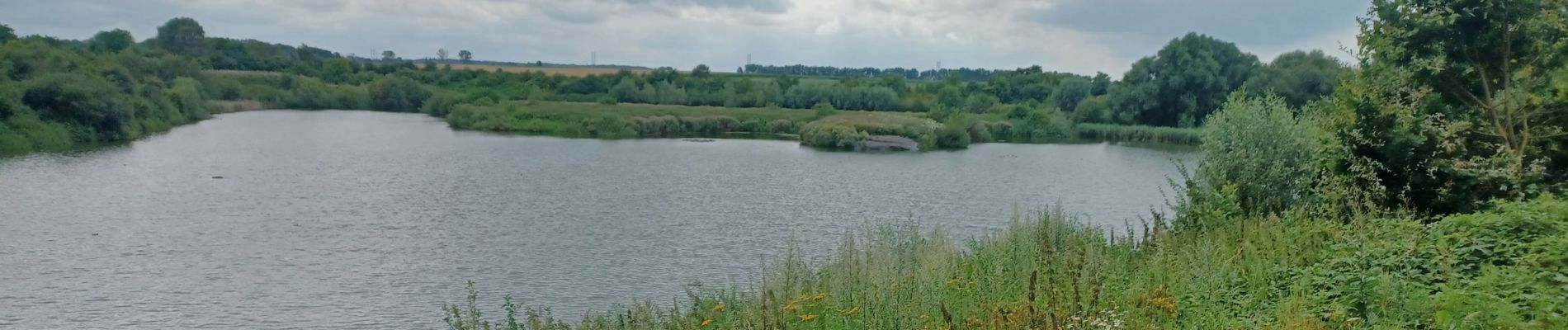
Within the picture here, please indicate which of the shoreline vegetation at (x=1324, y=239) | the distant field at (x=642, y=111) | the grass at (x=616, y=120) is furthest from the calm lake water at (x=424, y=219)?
the distant field at (x=642, y=111)

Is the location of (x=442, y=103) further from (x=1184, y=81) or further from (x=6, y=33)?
(x=1184, y=81)

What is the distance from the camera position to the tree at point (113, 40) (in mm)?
112594

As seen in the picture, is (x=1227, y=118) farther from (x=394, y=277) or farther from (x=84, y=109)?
(x=84, y=109)

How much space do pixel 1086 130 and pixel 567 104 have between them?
44.5m

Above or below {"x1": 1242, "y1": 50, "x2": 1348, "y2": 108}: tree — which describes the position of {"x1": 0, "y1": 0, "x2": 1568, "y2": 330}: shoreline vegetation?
below

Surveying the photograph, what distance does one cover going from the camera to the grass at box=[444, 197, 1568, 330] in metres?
7.49

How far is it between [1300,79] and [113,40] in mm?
123949

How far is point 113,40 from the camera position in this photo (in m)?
118

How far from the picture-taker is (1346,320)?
7.60 meters

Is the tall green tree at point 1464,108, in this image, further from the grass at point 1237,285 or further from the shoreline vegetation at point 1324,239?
the grass at point 1237,285

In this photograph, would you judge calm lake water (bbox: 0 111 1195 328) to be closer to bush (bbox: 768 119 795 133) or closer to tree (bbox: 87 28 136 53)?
bush (bbox: 768 119 795 133)

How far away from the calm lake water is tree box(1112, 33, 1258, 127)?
87.8ft

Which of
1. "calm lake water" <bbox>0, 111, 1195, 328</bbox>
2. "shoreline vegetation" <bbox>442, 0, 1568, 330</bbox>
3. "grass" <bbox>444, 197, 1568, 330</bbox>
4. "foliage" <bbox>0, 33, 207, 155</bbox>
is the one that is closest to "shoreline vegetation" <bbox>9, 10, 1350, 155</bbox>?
"foliage" <bbox>0, 33, 207, 155</bbox>

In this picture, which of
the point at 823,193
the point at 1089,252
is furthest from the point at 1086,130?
the point at 1089,252
